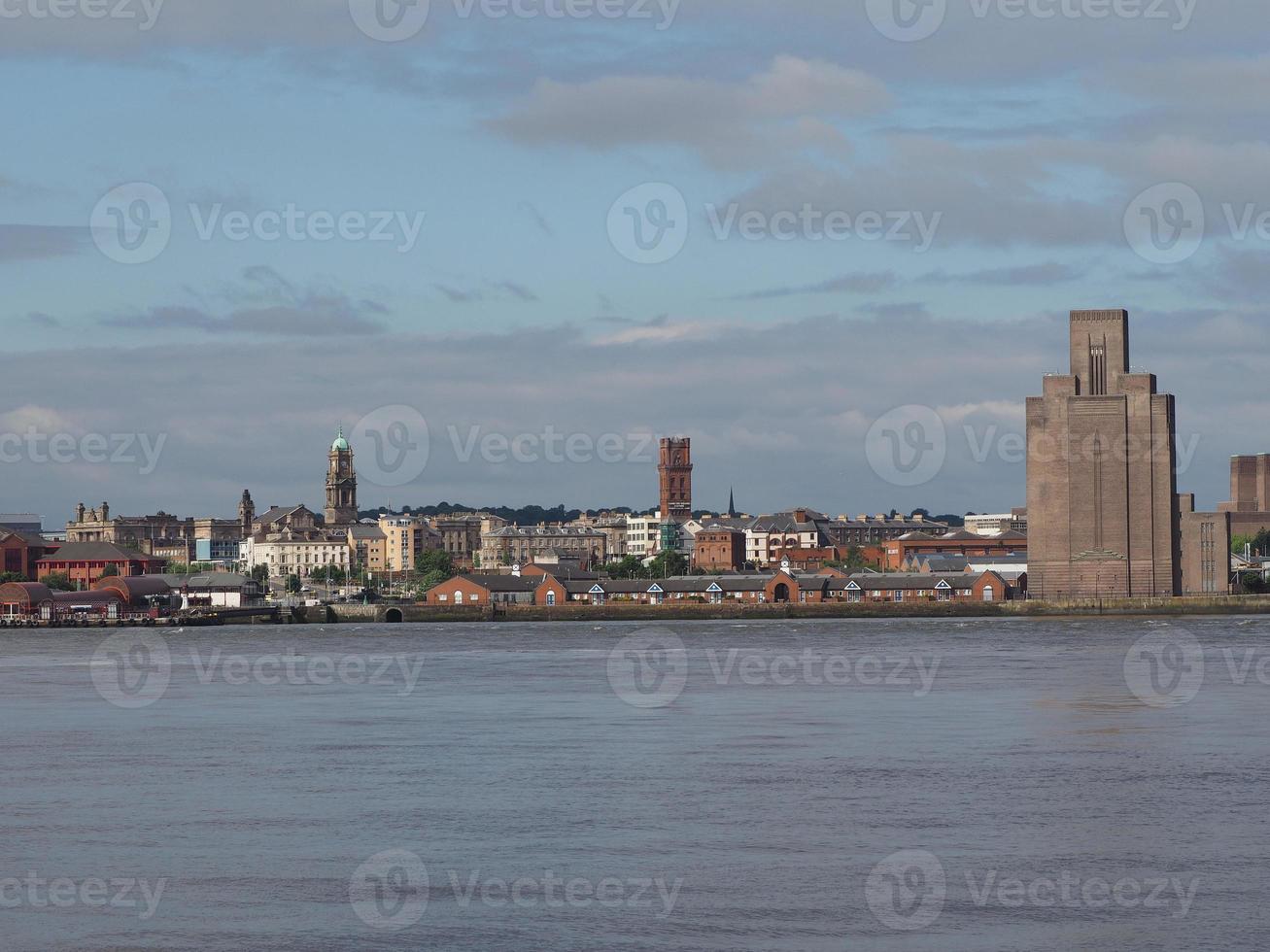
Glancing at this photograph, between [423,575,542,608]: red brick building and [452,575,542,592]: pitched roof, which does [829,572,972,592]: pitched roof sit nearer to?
[452,575,542,592]: pitched roof

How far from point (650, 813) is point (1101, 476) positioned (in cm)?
12245

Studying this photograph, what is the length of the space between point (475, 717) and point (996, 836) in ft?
65.5

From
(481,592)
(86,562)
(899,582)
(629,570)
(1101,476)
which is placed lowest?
(481,592)

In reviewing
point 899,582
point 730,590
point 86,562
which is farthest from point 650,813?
point 86,562

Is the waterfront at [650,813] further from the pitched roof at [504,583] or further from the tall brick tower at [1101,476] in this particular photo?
the pitched roof at [504,583]

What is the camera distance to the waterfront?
63.1 ft

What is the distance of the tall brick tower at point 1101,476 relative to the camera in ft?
464

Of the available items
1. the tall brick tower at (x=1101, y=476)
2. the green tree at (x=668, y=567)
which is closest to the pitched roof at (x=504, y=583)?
the green tree at (x=668, y=567)

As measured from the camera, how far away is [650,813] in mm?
25938

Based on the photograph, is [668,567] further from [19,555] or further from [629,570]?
[19,555]

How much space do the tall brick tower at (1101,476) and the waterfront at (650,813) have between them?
3567 inches

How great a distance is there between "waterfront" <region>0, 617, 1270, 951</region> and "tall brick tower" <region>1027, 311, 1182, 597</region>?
297ft

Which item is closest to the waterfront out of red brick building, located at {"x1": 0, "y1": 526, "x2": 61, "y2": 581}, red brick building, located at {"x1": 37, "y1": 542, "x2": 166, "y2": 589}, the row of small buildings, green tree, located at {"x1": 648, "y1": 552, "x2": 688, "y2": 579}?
the row of small buildings

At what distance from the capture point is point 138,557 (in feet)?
603
